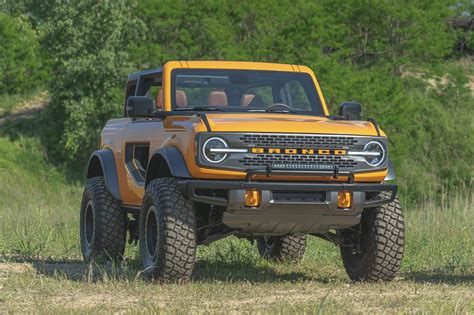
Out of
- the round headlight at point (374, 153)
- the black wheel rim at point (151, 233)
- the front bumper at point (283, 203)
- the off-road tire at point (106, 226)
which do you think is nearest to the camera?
the front bumper at point (283, 203)

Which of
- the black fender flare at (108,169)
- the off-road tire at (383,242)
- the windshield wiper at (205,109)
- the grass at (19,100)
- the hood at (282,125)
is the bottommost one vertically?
the grass at (19,100)

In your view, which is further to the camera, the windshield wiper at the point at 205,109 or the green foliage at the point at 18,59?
the green foliage at the point at 18,59

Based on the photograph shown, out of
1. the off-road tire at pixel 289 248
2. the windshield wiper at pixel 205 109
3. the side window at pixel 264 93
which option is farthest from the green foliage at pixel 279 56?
the windshield wiper at pixel 205 109

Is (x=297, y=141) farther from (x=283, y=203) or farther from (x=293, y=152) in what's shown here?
(x=283, y=203)

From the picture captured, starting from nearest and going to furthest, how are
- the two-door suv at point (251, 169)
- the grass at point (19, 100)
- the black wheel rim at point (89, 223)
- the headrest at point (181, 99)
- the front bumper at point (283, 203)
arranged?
the front bumper at point (283, 203) → the two-door suv at point (251, 169) → the headrest at point (181, 99) → the black wheel rim at point (89, 223) → the grass at point (19, 100)

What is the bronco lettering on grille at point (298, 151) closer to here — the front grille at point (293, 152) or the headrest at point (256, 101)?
the front grille at point (293, 152)

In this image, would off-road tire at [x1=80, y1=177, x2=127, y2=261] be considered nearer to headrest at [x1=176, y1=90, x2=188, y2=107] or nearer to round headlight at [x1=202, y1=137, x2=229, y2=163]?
headrest at [x1=176, y1=90, x2=188, y2=107]

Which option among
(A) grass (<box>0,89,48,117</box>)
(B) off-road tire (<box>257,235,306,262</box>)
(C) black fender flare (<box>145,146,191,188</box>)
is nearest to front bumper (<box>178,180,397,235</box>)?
(C) black fender flare (<box>145,146,191,188</box>)

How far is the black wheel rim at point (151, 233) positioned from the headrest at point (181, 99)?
1.15 metres

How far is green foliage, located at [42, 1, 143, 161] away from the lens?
43812 millimetres

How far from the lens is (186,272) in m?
9.21

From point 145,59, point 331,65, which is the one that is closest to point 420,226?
point 331,65

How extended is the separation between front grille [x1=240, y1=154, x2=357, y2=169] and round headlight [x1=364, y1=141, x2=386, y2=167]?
15cm

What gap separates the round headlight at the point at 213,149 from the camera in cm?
892
